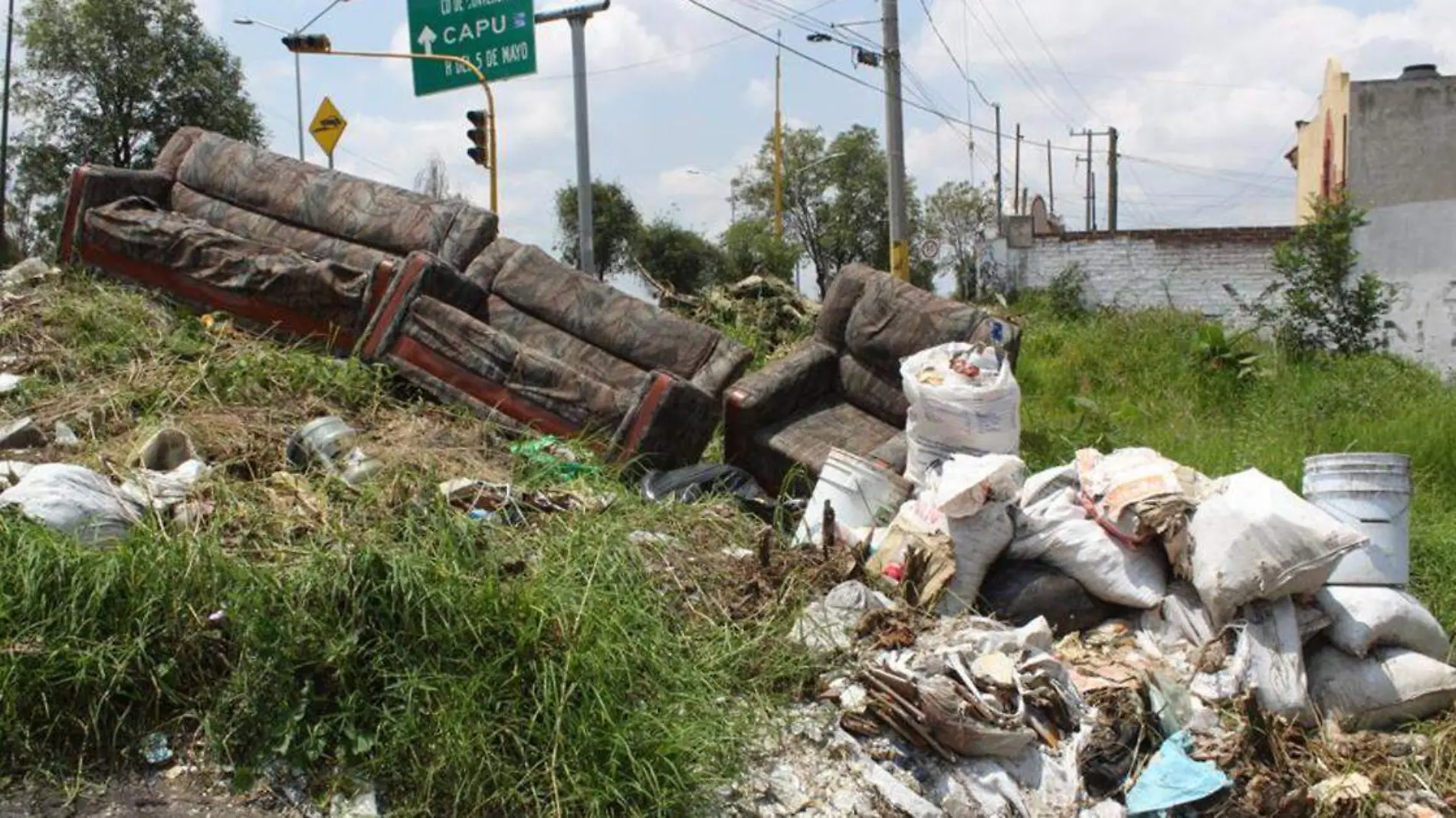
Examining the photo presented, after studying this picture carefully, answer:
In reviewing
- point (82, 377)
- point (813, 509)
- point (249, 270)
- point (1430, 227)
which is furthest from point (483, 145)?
Answer: point (1430, 227)

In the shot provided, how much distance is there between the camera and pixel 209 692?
3426 mm

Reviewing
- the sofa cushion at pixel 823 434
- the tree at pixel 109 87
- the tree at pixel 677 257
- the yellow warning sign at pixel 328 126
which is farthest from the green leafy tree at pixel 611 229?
the sofa cushion at pixel 823 434

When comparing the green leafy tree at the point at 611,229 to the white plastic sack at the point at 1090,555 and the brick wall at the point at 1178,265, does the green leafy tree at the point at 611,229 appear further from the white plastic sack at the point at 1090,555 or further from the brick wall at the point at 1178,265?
the white plastic sack at the point at 1090,555

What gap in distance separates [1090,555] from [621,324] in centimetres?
288

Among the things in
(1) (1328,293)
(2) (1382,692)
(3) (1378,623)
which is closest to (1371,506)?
(3) (1378,623)

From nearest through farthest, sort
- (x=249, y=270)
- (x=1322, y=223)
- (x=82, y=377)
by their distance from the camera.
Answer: (x=82, y=377) < (x=249, y=270) < (x=1322, y=223)

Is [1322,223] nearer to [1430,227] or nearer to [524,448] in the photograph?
[1430,227]

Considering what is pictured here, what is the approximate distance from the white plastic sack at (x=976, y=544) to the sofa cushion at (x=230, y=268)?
11.2ft

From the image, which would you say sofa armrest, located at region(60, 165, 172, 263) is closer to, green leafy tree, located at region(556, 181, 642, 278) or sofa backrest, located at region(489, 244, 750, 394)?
sofa backrest, located at region(489, 244, 750, 394)

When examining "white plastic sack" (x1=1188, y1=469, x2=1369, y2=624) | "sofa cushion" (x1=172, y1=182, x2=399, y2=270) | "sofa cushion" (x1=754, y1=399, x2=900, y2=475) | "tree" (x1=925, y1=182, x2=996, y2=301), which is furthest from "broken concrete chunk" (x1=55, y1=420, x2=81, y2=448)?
"tree" (x1=925, y1=182, x2=996, y2=301)

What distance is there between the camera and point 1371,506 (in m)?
5.06

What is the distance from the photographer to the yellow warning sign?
13.1 meters

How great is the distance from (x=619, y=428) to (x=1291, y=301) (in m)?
6.72

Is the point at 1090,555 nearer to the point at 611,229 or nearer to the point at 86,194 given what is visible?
the point at 86,194
